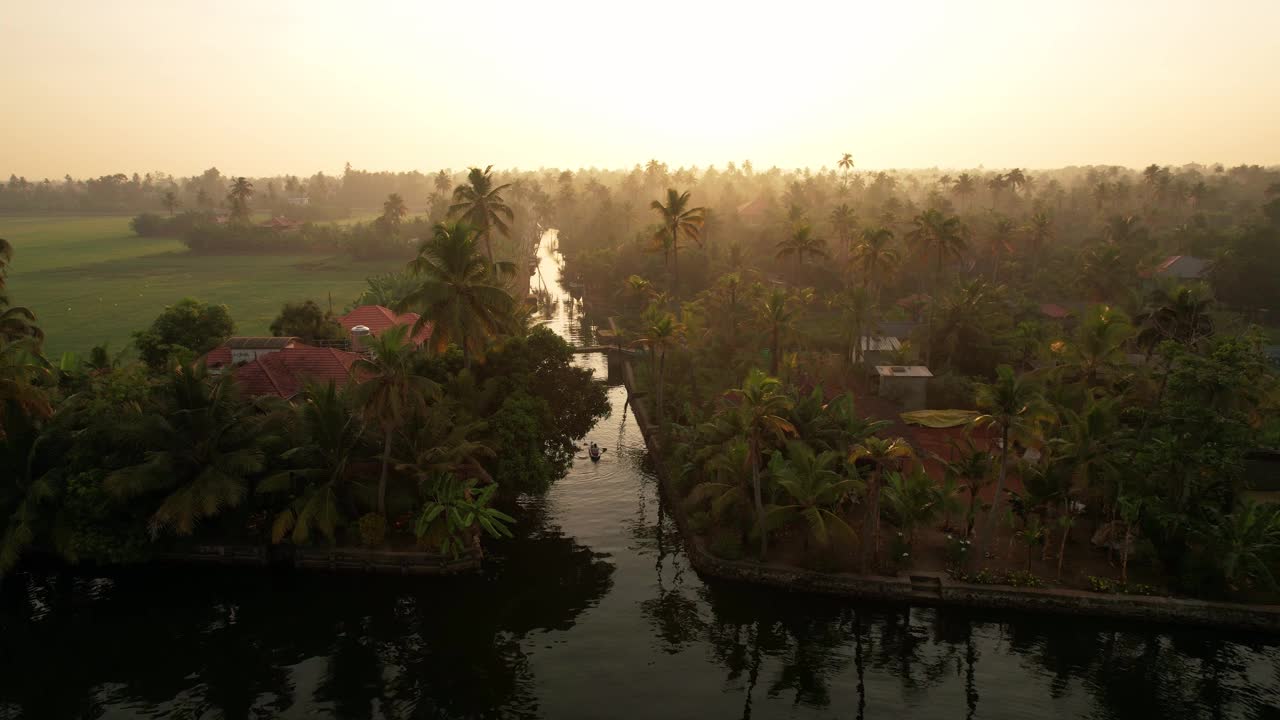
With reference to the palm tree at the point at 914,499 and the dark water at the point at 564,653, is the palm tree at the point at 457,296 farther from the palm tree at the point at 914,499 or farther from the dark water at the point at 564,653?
the palm tree at the point at 914,499

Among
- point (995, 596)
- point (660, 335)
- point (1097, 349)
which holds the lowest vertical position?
point (995, 596)

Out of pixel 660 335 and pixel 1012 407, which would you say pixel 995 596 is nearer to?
pixel 1012 407

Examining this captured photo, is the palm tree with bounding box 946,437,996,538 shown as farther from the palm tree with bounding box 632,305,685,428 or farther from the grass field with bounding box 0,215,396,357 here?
the grass field with bounding box 0,215,396,357

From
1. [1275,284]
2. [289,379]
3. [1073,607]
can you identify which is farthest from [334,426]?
[1275,284]

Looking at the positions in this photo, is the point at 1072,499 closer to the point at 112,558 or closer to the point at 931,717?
the point at 931,717

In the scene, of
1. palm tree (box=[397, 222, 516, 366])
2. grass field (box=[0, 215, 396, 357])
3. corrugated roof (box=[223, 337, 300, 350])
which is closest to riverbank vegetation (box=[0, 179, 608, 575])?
palm tree (box=[397, 222, 516, 366])

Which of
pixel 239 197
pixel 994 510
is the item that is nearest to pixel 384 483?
pixel 994 510
